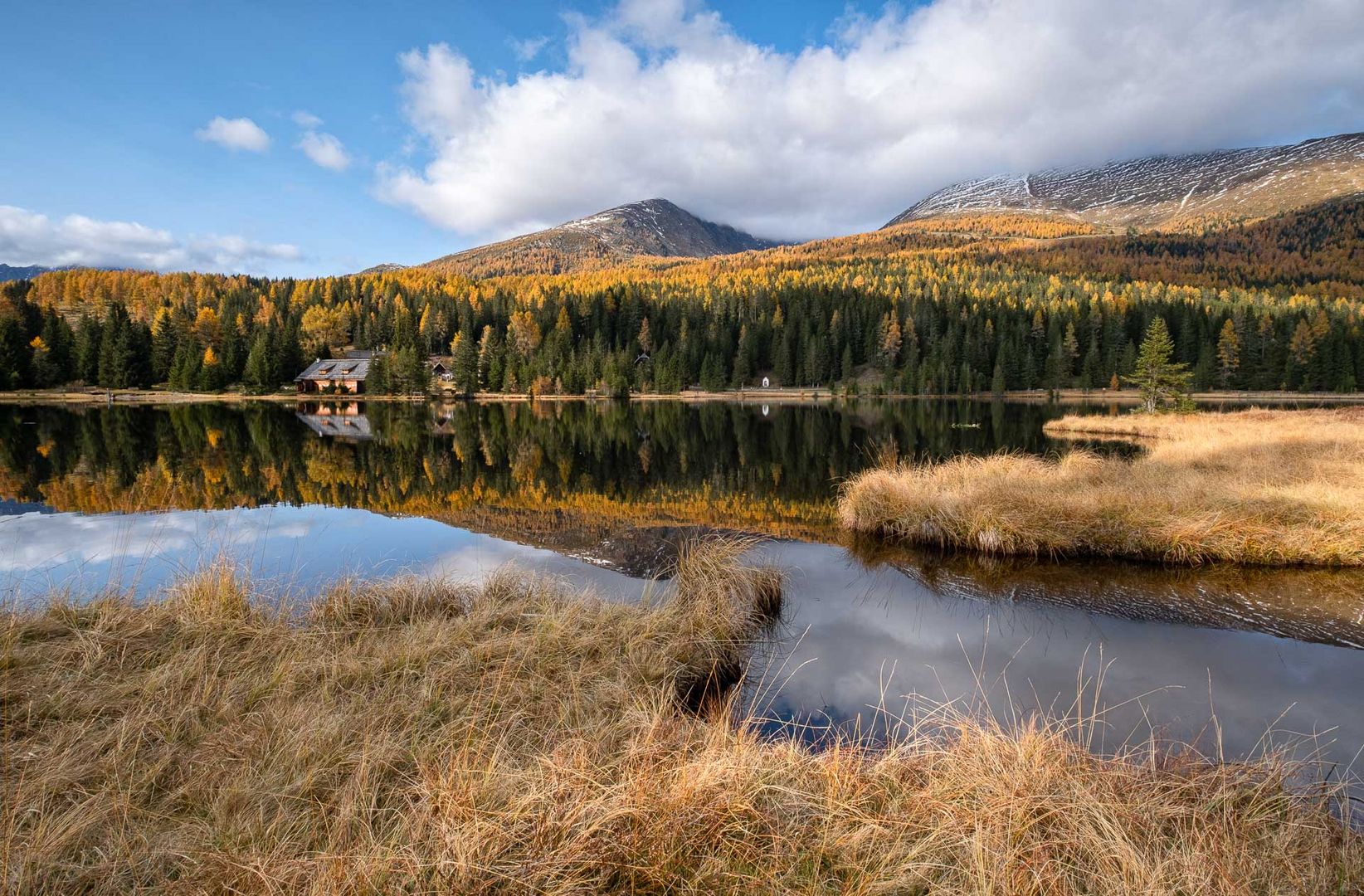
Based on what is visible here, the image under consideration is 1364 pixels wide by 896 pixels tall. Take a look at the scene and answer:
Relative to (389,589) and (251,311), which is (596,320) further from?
(389,589)

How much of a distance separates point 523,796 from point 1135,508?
14227mm

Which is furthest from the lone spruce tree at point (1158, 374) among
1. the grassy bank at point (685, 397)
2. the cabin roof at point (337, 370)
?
the cabin roof at point (337, 370)

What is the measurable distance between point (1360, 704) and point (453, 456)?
92.8 feet

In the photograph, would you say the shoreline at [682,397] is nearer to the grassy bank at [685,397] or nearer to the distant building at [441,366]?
the grassy bank at [685,397]

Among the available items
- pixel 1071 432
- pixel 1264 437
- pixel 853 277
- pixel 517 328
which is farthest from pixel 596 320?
pixel 1264 437

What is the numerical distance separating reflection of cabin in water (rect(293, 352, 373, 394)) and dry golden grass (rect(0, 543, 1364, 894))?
10024 centimetres

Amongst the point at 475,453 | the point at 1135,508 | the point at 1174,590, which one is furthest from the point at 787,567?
the point at 475,453

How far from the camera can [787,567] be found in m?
12.6

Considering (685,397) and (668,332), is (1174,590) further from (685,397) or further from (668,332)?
(668,332)

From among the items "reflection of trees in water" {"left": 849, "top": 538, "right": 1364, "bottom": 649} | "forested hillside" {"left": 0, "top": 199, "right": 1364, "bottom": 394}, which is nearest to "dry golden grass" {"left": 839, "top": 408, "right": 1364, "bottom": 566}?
"reflection of trees in water" {"left": 849, "top": 538, "right": 1364, "bottom": 649}

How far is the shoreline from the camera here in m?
75.1

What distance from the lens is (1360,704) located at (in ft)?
22.9

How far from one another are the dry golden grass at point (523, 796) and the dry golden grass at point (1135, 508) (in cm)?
800

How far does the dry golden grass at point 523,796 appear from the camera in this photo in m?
3.42
